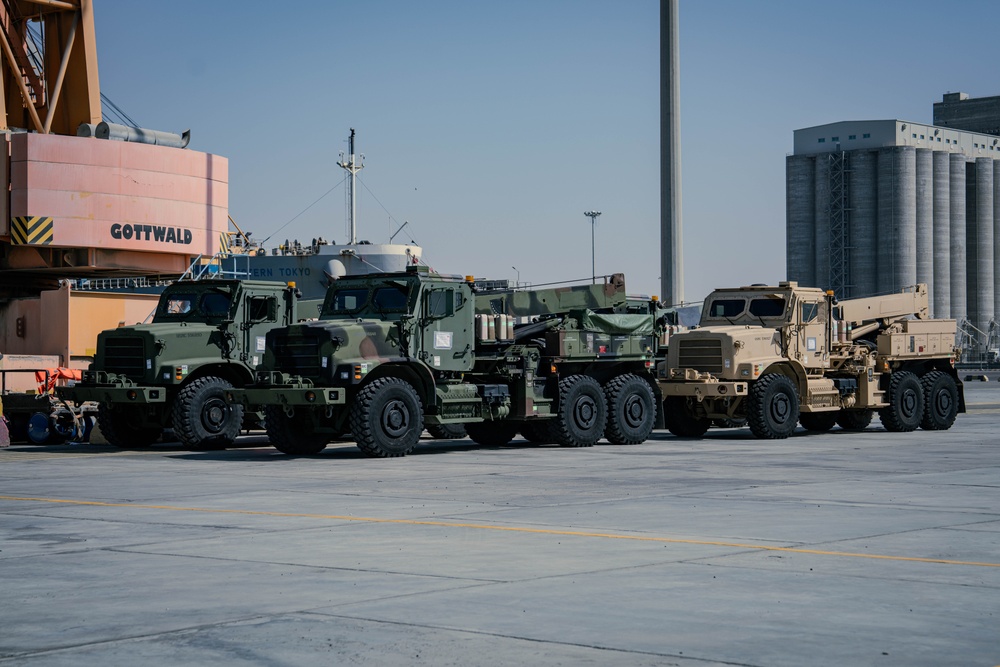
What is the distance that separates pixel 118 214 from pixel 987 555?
26.0 m

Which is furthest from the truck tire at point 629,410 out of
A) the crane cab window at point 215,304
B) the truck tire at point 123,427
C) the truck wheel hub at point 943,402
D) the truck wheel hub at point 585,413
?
the truck tire at point 123,427

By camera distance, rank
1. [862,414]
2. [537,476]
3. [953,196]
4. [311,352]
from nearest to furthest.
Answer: [537,476]
[311,352]
[862,414]
[953,196]

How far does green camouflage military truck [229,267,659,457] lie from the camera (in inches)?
752

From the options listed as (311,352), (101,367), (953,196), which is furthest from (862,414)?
(953,196)

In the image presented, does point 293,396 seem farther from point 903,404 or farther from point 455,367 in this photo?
point 903,404

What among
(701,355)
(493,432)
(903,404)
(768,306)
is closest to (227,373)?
(493,432)

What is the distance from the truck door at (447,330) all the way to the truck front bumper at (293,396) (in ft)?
6.09

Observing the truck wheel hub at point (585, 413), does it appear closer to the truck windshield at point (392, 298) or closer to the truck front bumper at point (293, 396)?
the truck windshield at point (392, 298)

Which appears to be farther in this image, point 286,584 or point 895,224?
point 895,224

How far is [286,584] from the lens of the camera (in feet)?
26.1

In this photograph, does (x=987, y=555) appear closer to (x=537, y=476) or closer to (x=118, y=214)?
(x=537, y=476)

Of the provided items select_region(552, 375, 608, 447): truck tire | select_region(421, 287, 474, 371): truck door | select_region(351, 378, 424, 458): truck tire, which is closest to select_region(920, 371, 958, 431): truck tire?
select_region(552, 375, 608, 447): truck tire

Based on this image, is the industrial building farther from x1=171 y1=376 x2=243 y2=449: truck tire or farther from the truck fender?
x1=171 y1=376 x2=243 y2=449: truck tire

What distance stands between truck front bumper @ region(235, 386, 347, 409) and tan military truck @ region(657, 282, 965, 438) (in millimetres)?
7479
